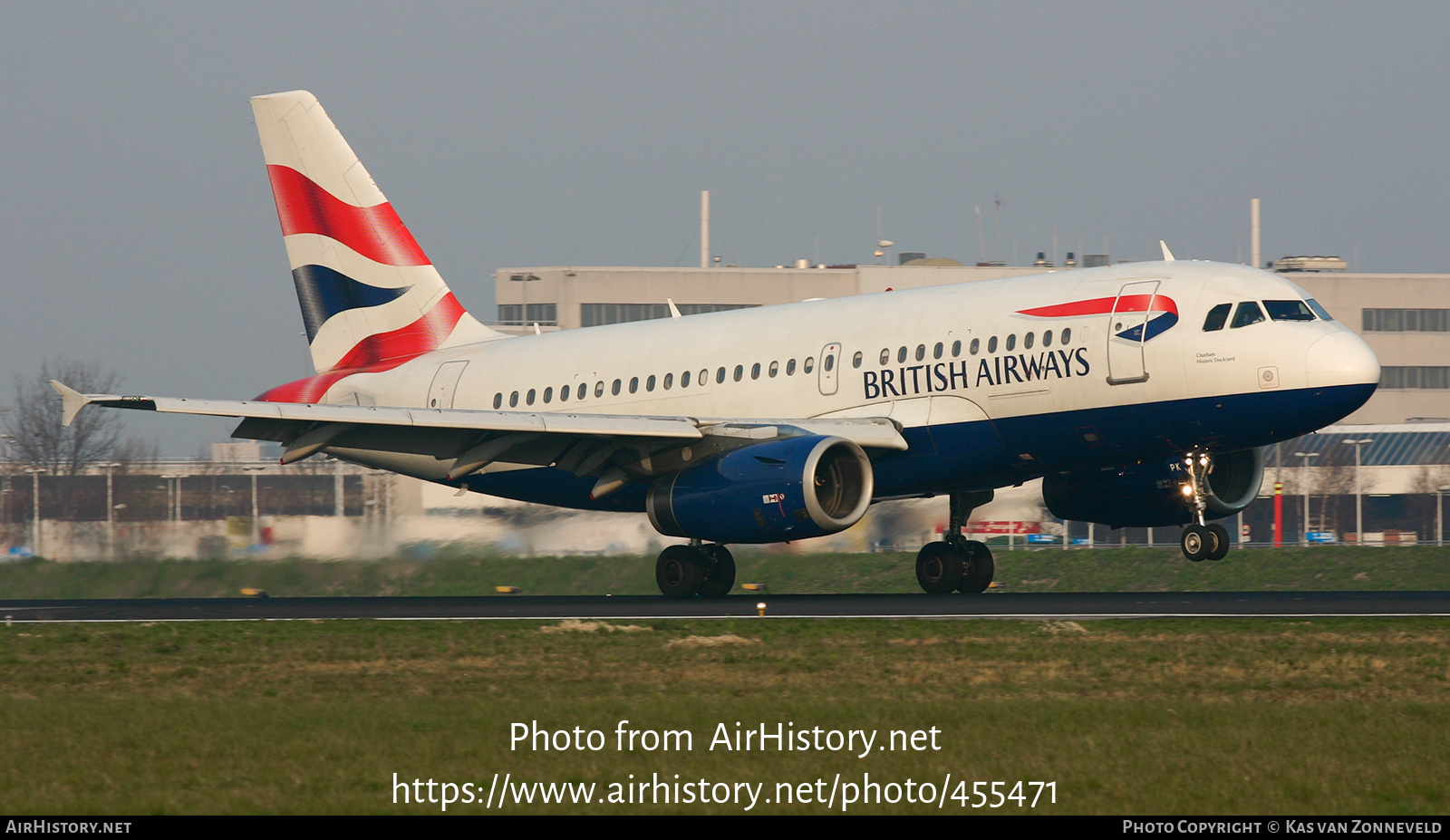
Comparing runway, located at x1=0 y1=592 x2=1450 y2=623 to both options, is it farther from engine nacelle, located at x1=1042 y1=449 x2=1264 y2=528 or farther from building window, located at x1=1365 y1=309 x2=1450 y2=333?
building window, located at x1=1365 y1=309 x2=1450 y2=333

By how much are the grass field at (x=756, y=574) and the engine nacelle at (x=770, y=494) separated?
1047cm

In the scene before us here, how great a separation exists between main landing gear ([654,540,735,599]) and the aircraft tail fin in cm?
829

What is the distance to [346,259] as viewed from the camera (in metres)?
33.3

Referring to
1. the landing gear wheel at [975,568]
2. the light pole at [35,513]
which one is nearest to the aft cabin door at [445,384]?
the landing gear wheel at [975,568]

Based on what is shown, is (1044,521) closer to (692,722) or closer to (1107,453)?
(1107,453)

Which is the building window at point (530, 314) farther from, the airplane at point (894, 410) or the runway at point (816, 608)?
the runway at point (816, 608)

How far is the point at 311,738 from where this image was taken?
42.7 ft

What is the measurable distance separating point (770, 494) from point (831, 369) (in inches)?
145

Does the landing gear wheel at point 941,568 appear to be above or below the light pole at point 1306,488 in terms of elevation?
above

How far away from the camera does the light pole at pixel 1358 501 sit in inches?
2749

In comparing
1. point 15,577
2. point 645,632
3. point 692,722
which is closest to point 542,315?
point 15,577

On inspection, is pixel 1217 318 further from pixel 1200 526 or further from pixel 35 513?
pixel 35 513

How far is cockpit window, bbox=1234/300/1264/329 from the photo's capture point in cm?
2412

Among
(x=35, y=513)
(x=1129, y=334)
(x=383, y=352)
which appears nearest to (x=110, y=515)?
(x=35, y=513)
